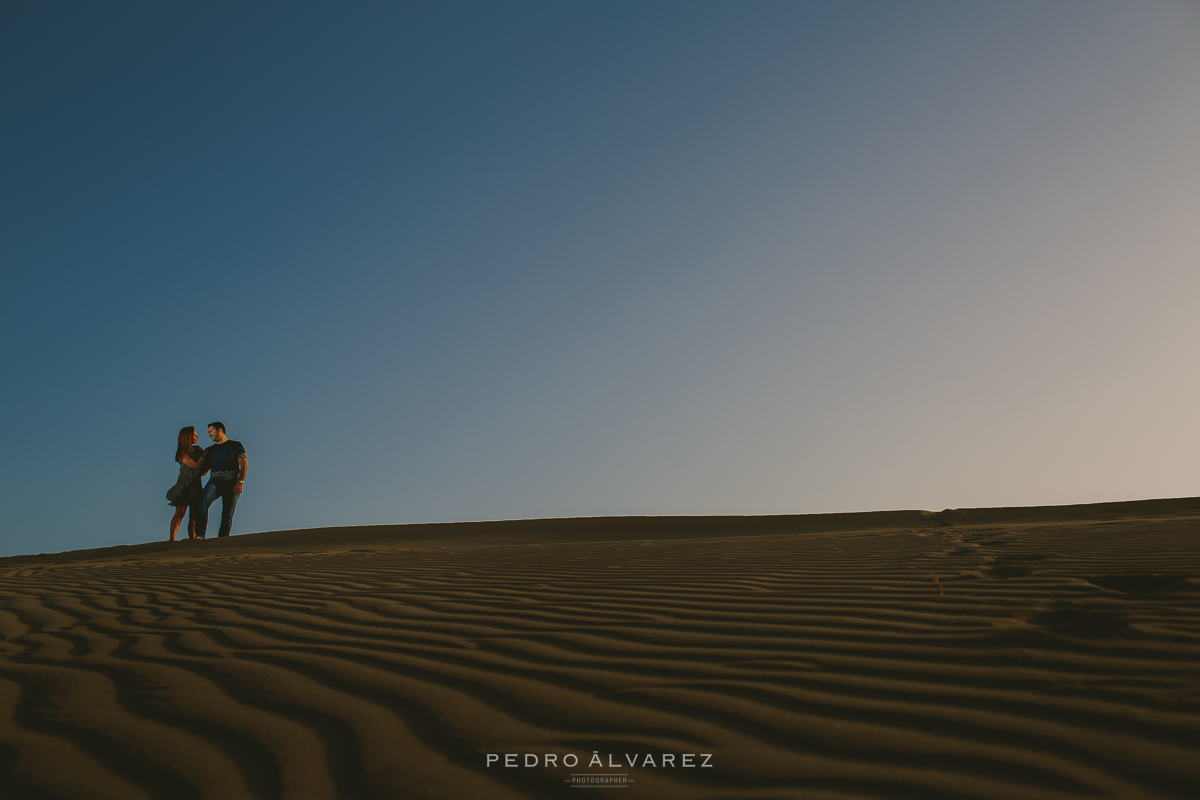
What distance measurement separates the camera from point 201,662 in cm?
258

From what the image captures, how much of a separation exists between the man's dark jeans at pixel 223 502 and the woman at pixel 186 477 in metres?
0.14

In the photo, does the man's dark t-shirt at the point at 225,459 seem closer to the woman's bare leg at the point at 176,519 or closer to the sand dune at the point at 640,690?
the woman's bare leg at the point at 176,519

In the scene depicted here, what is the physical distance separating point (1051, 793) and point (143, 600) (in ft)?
15.6

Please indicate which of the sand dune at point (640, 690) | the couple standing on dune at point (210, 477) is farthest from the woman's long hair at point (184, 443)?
the sand dune at point (640, 690)

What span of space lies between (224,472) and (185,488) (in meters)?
0.99

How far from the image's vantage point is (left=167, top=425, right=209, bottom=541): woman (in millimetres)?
11531

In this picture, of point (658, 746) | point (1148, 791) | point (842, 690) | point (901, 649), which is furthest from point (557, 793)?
point (901, 649)

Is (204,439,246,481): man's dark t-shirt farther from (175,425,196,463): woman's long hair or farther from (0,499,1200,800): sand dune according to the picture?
(0,499,1200,800): sand dune

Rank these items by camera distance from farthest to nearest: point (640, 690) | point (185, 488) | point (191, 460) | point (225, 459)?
1. point (185, 488)
2. point (191, 460)
3. point (225, 459)
4. point (640, 690)

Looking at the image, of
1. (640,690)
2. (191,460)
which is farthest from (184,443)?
(640,690)

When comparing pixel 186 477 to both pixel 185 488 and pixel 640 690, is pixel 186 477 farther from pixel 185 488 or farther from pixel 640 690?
pixel 640 690

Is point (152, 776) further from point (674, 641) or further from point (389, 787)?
point (674, 641)

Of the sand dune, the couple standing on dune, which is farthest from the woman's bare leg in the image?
the sand dune

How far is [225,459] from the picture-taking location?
1132 cm
